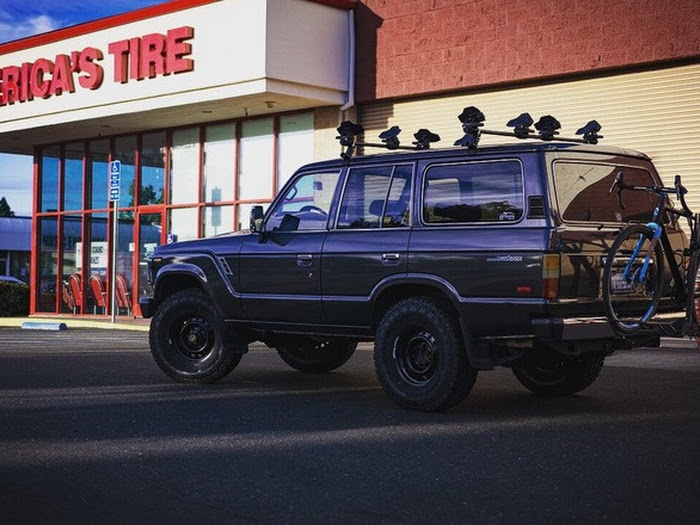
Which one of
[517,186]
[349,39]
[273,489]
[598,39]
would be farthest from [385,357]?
[349,39]

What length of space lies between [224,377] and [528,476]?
5417 mm

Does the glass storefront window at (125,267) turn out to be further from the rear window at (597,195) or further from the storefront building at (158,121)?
the rear window at (597,195)

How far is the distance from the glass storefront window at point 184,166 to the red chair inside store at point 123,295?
2254mm

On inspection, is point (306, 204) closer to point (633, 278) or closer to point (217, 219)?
point (633, 278)

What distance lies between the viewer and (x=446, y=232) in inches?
333

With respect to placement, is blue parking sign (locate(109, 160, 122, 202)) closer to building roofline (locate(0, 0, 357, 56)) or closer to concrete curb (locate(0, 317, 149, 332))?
concrete curb (locate(0, 317, 149, 332))

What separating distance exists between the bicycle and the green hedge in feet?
69.8

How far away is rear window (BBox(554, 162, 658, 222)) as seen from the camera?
816 cm

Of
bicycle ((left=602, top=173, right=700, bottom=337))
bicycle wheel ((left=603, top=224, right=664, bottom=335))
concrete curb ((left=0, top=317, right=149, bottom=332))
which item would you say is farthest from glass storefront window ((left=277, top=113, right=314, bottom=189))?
bicycle wheel ((left=603, top=224, right=664, bottom=335))

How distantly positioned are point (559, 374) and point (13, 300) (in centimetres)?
2037

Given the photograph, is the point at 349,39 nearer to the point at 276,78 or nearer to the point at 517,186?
the point at 276,78

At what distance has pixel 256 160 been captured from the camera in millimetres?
22266

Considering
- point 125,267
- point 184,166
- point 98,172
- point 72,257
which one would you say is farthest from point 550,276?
point 72,257

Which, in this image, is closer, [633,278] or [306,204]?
[633,278]
